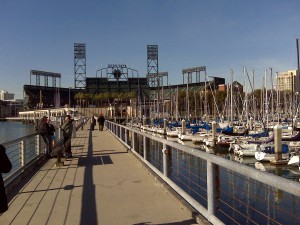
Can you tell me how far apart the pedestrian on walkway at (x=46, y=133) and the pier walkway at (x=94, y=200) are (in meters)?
3.29

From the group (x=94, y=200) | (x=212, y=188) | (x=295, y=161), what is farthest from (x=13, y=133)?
(x=212, y=188)

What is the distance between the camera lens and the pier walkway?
611 centimetres

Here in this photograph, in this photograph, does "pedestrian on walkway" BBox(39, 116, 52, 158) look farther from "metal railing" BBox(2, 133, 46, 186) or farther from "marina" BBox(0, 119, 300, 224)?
"marina" BBox(0, 119, 300, 224)

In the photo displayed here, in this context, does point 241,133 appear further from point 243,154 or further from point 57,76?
point 57,76

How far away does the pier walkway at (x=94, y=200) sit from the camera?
20.0ft

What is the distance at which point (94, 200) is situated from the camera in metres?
7.44

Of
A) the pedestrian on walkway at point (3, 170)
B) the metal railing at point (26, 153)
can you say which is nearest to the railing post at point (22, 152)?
the metal railing at point (26, 153)

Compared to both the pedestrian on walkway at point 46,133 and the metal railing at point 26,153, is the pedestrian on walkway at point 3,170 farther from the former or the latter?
the pedestrian on walkway at point 46,133

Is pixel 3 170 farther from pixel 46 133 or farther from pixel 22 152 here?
pixel 46 133

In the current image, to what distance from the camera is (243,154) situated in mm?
30547

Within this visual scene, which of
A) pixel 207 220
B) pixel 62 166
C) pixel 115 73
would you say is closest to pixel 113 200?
pixel 207 220

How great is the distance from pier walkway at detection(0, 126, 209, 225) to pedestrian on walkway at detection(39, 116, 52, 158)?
3290mm

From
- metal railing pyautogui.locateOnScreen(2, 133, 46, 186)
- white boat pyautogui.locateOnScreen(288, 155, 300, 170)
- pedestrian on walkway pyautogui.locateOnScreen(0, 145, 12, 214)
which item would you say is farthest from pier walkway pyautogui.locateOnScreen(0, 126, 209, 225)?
white boat pyautogui.locateOnScreen(288, 155, 300, 170)

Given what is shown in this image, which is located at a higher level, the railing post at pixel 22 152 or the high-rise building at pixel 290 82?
the high-rise building at pixel 290 82
